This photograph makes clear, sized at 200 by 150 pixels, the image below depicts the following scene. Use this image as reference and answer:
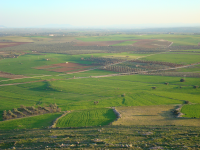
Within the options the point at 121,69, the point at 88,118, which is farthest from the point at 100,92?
the point at 121,69

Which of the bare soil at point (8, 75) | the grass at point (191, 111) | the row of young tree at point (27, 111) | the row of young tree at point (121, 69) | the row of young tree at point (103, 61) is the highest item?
the row of young tree at point (103, 61)

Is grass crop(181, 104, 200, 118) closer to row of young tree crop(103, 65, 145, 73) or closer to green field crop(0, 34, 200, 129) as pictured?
green field crop(0, 34, 200, 129)

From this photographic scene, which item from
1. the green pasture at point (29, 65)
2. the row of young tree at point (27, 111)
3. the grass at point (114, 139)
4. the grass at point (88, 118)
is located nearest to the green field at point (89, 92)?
the grass at point (88, 118)

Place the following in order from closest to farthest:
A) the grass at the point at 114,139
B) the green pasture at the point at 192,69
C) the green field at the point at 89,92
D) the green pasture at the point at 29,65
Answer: the grass at the point at 114,139 → the green field at the point at 89,92 → the green pasture at the point at 192,69 → the green pasture at the point at 29,65

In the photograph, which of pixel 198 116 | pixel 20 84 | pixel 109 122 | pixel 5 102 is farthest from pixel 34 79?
pixel 198 116

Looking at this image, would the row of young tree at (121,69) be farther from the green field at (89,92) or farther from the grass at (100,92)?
the grass at (100,92)

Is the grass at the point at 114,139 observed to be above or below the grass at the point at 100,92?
above

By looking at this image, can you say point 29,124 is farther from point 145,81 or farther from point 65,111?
point 145,81
